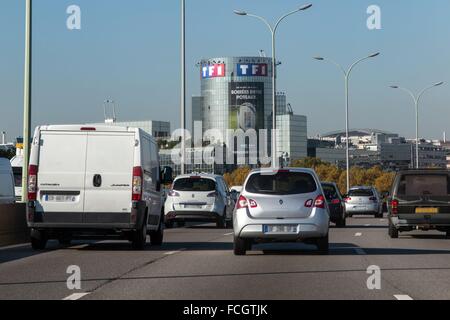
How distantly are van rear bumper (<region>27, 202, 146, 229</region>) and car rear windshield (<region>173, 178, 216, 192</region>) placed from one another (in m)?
13.0

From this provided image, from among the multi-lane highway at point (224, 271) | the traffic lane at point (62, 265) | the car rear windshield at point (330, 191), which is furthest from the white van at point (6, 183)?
the car rear windshield at point (330, 191)

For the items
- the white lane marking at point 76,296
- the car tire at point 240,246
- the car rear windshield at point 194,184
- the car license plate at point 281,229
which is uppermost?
the car rear windshield at point 194,184

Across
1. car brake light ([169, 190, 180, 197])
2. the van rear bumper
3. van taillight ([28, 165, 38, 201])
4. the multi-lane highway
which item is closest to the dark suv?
the multi-lane highway

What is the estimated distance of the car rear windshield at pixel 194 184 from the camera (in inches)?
1283

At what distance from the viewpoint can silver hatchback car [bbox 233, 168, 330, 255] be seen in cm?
1862

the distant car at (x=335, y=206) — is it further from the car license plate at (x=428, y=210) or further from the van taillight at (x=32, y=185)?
the van taillight at (x=32, y=185)

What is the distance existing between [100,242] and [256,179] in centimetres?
647

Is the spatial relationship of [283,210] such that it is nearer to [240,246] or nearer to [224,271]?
[240,246]

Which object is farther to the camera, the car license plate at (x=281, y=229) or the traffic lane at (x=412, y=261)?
the car license plate at (x=281, y=229)

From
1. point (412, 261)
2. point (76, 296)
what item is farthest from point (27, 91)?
point (76, 296)

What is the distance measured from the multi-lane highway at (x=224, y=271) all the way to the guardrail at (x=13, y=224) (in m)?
0.44

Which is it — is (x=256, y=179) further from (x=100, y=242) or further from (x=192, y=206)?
(x=192, y=206)

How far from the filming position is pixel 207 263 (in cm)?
1720
